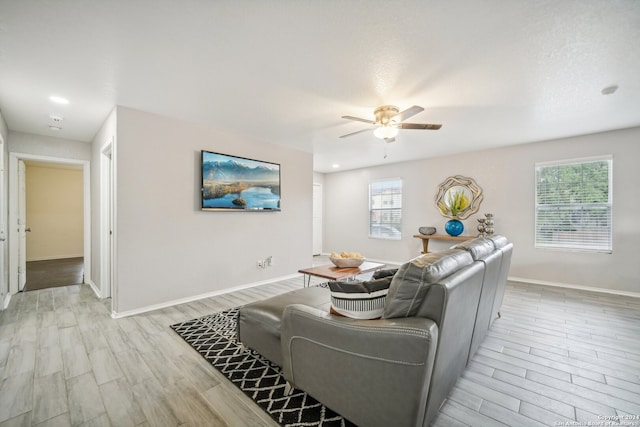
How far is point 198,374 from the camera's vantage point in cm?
199

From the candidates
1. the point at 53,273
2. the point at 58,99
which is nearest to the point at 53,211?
the point at 53,273

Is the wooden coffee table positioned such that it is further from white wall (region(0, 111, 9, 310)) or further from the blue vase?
white wall (region(0, 111, 9, 310))

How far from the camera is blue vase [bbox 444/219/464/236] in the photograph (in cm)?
521

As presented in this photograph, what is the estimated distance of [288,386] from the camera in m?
1.77

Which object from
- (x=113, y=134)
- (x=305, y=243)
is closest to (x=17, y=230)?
(x=113, y=134)

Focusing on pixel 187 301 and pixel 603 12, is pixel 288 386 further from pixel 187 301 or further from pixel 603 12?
pixel 603 12

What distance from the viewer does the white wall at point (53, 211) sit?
645 centimetres

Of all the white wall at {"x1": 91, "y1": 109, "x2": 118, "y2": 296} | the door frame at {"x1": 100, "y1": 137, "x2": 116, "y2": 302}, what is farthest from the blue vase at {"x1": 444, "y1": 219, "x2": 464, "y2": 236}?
the door frame at {"x1": 100, "y1": 137, "x2": 116, "y2": 302}

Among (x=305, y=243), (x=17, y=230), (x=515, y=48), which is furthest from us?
(x=305, y=243)

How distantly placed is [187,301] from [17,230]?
291 centimetres

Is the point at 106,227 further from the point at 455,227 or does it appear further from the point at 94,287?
the point at 455,227

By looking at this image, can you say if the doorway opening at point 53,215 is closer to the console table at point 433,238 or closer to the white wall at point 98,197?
the white wall at point 98,197

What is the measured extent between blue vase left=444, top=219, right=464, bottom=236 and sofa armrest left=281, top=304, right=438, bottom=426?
4513mm

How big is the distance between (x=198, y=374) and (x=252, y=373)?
0.40m
